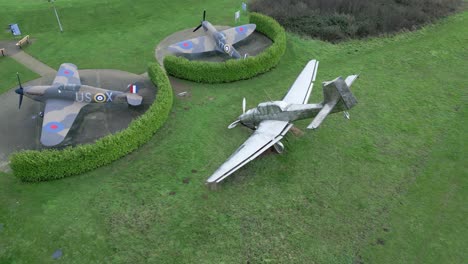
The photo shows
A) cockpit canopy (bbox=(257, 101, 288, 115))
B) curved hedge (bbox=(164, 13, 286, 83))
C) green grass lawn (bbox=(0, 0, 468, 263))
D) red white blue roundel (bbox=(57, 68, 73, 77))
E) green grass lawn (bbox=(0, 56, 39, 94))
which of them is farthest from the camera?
green grass lawn (bbox=(0, 56, 39, 94))

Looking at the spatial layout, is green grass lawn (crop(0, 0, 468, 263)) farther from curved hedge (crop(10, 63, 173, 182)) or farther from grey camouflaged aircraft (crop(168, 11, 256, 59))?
grey camouflaged aircraft (crop(168, 11, 256, 59))

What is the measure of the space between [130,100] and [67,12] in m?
24.0

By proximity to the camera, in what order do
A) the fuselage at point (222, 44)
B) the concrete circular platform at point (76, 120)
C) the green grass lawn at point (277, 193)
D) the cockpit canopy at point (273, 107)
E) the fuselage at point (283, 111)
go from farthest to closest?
the fuselage at point (222, 44) < the concrete circular platform at point (76, 120) < the cockpit canopy at point (273, 107) < the fuselage at point (283, 111) < the green grass lawn at point (277, 193)

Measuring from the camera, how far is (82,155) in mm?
20062

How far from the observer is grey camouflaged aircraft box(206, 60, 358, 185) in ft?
60.5

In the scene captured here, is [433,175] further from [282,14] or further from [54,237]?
[282,14]

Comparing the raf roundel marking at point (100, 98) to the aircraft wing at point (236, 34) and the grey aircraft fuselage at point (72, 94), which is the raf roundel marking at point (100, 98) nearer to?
the grey aircraft fuselage at point (72, 94)

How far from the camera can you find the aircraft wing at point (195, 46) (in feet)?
101

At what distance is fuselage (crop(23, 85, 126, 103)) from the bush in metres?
21.8

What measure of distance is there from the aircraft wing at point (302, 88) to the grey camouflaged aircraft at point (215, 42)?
7.55 metres

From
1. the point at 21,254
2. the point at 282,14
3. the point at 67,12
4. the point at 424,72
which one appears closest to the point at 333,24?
the point at 282,14

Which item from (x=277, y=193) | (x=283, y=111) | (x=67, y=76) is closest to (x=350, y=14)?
(x=283, y=111)

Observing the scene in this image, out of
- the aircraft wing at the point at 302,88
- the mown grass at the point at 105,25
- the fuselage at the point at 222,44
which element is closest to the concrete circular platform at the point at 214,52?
the mown grass at the point at 105,25

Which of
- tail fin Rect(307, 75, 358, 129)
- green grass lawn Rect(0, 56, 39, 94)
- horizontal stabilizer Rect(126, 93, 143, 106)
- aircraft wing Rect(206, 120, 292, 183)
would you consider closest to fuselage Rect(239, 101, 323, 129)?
aircraft wing Rect(206, 120, 292, 183)
